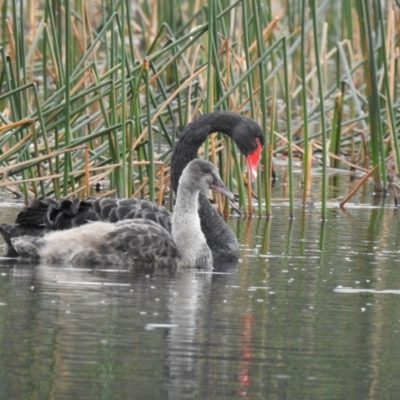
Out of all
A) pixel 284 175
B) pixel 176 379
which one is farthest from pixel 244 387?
pixel 284 175

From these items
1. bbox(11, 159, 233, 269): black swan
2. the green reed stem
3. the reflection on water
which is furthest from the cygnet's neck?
the green reed stem

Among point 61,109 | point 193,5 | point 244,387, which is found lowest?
point 244,387

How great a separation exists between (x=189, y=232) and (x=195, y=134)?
3.84 feet

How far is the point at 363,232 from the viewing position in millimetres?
9602

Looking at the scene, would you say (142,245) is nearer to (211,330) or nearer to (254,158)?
(254,158)

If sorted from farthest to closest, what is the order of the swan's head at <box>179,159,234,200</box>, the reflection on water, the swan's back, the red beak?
the red beak
the swan's head at <box>179,159,234,200</box>
the swan's back
the reflection on water

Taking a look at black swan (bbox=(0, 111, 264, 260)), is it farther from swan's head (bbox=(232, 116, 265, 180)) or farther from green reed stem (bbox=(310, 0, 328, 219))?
green reed stem (bbox=(310, 0, 328, 219))

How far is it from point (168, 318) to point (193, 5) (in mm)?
12887

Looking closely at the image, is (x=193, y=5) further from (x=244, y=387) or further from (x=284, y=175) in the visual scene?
(x=244, y=387)

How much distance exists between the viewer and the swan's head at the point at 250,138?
891 cm

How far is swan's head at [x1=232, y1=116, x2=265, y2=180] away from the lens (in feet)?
29.2

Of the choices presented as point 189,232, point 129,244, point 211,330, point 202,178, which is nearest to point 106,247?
point 129,244

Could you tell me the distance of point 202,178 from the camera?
27.2 ft

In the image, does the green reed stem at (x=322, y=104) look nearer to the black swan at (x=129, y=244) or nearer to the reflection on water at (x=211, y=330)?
the reflection on water at (x=211, y=330)
